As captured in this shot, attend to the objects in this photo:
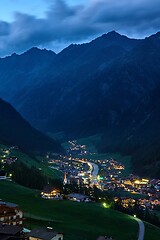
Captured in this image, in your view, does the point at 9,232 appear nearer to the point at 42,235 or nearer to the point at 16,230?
the point at 16,230

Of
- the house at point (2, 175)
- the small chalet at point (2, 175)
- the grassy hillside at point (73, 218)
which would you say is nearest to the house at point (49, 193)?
the grassy hillside at point (73, 218)

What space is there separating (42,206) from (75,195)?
2601cm

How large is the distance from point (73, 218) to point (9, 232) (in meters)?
41.2

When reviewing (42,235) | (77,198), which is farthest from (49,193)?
(42,235)

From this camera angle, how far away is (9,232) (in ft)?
235

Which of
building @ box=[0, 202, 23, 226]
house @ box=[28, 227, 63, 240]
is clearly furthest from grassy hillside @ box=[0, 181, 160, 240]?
house @ box=[28, 227, 63, 240]

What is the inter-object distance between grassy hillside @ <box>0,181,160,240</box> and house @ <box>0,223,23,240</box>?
1616 centimetres

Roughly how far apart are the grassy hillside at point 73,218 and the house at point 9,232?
53.0 feet

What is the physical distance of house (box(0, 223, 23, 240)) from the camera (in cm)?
6986

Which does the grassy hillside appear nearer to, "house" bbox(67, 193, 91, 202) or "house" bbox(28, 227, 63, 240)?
"house" bbox(67, 193, 91, 202)

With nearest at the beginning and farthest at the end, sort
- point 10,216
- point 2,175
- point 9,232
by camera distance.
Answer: point 9,232 → point 10,216 → point 2,175

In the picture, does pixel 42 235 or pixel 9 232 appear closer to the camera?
pixel 9 232

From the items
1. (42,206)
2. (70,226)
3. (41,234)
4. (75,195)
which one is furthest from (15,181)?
(41,234)

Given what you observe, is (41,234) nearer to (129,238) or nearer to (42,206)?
(129,238)
